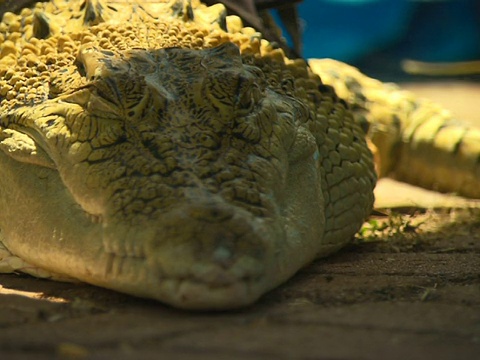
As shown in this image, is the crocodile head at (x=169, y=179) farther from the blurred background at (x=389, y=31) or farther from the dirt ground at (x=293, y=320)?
the blurred background at (x=389, y=31)

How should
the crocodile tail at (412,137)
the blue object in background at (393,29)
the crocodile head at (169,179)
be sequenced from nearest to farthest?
the crocodile head at (169,179) < the crocodile tail at (412,137) < the blue object in background at (393,29)

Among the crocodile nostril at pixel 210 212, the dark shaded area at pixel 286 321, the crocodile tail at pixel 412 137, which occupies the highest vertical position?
the crocodile nostril at pixel 210 212

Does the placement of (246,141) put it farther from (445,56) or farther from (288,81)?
(445,56)

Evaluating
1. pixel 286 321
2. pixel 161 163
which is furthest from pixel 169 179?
pixel 286 321

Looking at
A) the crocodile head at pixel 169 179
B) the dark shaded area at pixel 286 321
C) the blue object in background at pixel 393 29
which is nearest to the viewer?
the dark shaded area at pixel 286 321

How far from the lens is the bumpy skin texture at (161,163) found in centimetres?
282

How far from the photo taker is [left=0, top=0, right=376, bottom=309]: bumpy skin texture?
9.25 feet

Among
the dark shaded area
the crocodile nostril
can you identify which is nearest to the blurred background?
the dark shaded area

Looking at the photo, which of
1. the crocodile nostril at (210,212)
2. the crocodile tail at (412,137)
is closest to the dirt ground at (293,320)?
the crocodile nostril at (210,212)

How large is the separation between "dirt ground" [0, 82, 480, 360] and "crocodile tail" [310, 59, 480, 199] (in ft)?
6.40

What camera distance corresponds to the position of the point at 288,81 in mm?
4066

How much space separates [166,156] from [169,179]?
12 cm

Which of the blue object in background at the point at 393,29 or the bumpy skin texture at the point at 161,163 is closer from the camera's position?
the bumpy skin texture at the point at 161,163

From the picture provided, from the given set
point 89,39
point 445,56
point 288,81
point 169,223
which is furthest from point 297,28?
point 445,56
